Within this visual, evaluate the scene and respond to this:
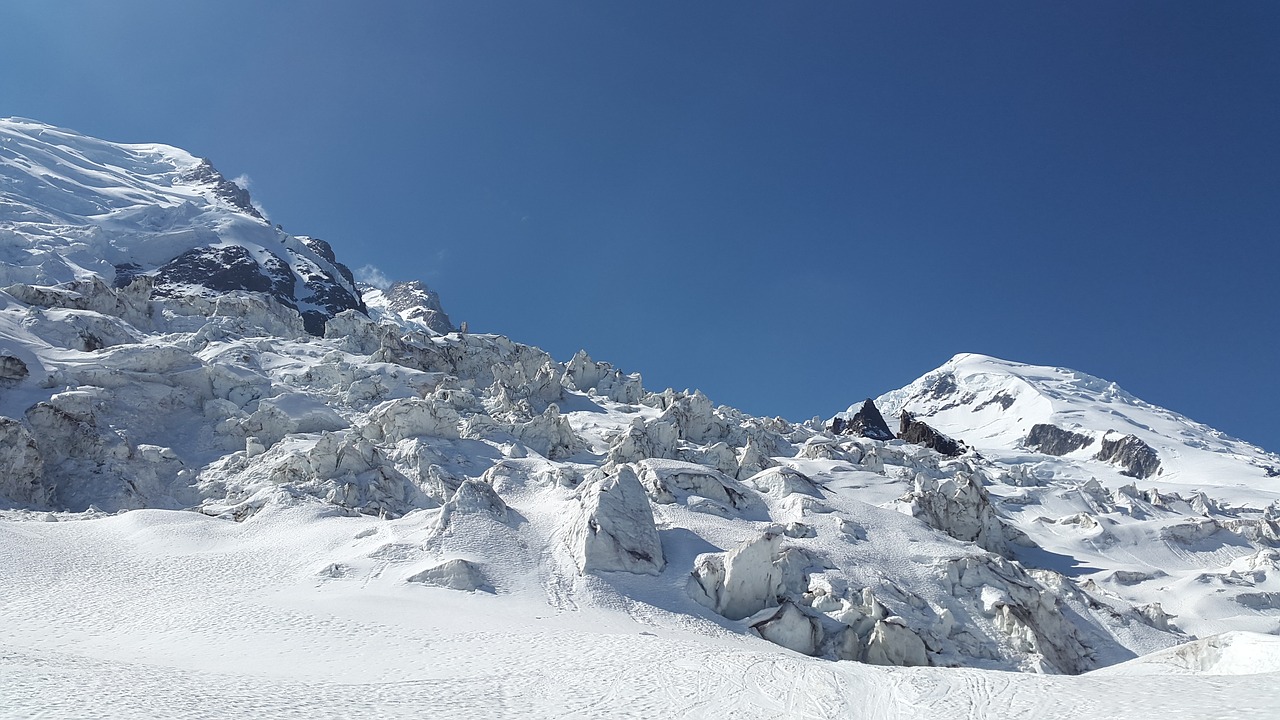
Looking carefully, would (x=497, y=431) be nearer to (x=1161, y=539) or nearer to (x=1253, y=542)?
(x=1161, y=539)

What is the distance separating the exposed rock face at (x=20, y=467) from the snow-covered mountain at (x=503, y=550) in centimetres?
12

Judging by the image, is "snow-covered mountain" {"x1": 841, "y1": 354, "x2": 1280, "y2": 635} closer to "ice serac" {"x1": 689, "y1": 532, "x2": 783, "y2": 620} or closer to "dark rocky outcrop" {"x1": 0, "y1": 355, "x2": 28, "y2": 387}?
"ice serac" {"x1": 689, "y1": 532, "x2": 783, "y2": 620}

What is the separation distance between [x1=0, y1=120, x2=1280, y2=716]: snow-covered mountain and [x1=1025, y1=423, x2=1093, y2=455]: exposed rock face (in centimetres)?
8035

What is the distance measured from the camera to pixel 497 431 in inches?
2087

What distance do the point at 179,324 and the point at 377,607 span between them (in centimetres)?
6713

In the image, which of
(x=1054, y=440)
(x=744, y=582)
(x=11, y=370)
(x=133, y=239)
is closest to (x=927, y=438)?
(x=1054, y=440)

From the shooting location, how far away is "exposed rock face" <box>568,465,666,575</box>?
31.9 meters

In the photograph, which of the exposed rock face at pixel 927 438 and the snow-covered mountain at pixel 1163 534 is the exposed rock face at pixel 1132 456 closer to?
the snow-covered mountain at pixel 1163 534

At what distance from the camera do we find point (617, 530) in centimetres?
3316

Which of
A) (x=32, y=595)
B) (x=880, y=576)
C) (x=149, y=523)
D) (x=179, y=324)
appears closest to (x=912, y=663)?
(x=880, y=576)

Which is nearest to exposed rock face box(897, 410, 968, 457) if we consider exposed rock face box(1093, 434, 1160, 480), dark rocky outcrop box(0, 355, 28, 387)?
exposed rock face box(1093, 434, 1160, 480)

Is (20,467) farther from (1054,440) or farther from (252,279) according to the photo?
(1054,440)

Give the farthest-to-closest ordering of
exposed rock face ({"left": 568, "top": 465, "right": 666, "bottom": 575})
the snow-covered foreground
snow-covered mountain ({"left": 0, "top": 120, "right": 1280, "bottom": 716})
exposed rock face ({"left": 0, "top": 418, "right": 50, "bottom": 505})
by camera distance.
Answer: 1. exposed rock face ({"left": 0, "top": 418, "right": 50, "bottom": 505})
2. exposed rock face ({"left": 568, "top": 465, "right": 666, "bottom": 575})
3. snow-covered mountain ({"left": 0, "top": 120, "right": 1280, "bottom": 716})
4. the snow-covered foreground

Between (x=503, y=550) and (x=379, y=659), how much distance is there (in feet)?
42.0
